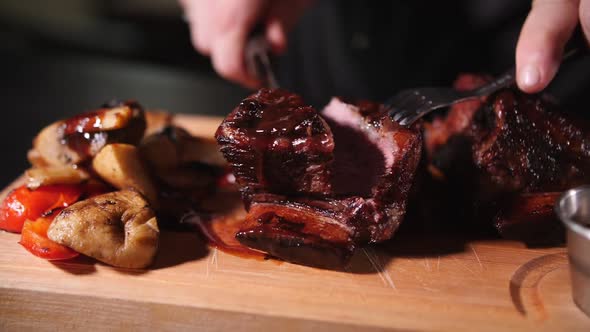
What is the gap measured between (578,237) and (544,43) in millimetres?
731

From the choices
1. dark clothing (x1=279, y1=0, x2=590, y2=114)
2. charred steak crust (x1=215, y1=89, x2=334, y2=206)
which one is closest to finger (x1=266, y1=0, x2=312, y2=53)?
dark clothing (x1=279, y1=0, x2=590, y2=114)

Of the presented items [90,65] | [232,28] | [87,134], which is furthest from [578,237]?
[90,65]

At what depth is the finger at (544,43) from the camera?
6.35 ft

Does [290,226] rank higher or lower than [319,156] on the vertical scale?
lower

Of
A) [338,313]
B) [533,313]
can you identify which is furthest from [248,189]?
[533,313]

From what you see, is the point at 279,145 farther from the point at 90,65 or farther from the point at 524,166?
the point at 90,65

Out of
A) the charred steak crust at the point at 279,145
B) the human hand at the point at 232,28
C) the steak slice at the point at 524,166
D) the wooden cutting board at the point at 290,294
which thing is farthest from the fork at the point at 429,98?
the human hand at the point at 232,28

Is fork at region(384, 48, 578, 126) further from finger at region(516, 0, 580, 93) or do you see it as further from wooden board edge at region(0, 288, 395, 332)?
wooden board edge at region(0, 288, 395, 332)

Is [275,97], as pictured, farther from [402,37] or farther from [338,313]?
[402,37]

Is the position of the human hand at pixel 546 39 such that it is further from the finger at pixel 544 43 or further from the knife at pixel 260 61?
the knife at pixel 260 61

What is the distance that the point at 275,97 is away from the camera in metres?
2.00

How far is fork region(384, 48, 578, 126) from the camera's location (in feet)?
6.92

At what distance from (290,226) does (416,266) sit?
457 millimetres

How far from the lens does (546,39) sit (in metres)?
1.93
